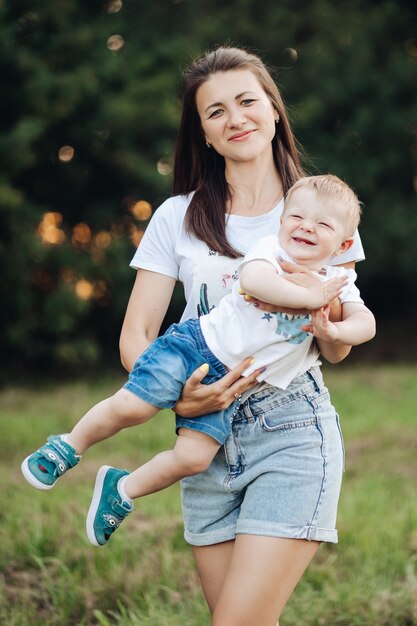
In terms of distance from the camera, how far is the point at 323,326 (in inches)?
87.6

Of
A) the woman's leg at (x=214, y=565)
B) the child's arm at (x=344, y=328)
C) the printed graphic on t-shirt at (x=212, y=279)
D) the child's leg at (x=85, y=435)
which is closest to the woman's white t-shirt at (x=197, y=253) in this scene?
the printed graphic on t-shirt at (x=212, y=279)

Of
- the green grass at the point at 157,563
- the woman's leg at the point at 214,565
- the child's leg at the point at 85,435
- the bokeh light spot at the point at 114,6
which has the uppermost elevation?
the bokeh light spot at the point at 114,6

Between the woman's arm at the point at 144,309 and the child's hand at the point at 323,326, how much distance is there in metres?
0.56

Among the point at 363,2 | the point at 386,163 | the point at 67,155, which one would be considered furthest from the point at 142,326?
the point at 363,2

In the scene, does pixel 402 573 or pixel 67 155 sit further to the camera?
pixel 67 155

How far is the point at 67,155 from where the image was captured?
35.9 feet

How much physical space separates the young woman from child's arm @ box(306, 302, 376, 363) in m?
0.09

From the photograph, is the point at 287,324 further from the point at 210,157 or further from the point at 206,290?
the point at 210,157

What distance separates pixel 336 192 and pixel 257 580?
100cm

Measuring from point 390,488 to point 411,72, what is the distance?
27.6 ft

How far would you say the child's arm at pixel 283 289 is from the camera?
7.31ft

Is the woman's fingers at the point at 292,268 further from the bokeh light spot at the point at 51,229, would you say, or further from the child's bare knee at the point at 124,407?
the bokeh light spot at the point at 51,229

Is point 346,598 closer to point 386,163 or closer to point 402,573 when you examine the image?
point 402,573

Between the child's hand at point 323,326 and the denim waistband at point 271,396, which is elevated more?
the child's hand at point 323,326
